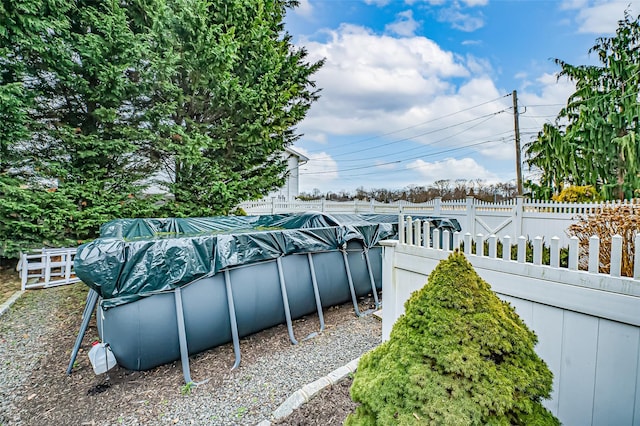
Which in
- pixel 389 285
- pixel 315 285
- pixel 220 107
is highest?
pixel 220 107

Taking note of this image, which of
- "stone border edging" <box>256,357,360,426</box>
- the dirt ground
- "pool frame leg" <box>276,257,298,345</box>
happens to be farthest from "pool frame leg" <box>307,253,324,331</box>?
the dirt ground

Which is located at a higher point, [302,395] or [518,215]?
[518,215]

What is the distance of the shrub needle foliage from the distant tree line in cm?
1501

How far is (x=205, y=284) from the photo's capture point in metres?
3.05

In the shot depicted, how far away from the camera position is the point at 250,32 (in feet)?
22.8

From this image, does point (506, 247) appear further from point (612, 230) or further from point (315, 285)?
point (315, 285)

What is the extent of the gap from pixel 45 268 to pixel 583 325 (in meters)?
7.69

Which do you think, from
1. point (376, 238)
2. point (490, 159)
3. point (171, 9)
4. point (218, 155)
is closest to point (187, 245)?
point (376, 238)

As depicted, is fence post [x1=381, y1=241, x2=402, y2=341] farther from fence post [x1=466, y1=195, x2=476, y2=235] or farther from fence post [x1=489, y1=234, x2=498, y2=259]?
fence post [x1=466, y1=195, x2=476, y2=235]

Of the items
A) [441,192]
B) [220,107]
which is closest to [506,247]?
[220,107]

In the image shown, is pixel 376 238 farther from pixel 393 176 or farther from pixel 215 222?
pixel 393 176

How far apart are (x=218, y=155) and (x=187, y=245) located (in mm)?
4739

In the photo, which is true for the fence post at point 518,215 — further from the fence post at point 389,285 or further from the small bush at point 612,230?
the fence post at point 389,285

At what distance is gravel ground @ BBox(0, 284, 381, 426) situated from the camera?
232 centimetres
